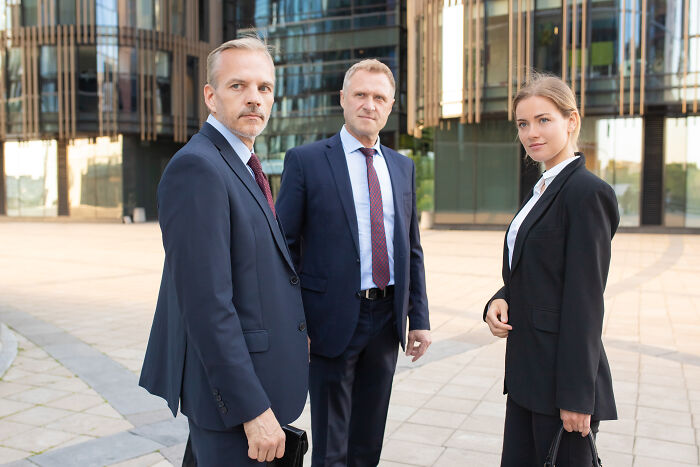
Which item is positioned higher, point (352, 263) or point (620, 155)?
point (620, 155)

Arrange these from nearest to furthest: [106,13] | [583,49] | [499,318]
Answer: [499,318] < [583,49] < [106,13]

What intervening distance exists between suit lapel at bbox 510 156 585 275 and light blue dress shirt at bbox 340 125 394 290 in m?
0.77

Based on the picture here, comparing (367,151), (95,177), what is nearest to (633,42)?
(367,151)

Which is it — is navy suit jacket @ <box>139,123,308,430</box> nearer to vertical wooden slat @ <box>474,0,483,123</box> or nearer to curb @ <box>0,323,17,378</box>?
curb @ <box>0,323,17,378</box>

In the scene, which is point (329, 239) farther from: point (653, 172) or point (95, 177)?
point (95, 177)

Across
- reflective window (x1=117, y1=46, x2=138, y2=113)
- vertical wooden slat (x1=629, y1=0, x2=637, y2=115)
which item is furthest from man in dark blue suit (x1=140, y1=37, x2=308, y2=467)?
reflective window (x1=117, y1=46, x2=138, y2=113)

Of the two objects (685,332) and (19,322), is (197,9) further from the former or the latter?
(685,332)

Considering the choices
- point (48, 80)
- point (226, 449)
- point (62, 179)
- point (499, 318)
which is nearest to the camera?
point (226, 449)

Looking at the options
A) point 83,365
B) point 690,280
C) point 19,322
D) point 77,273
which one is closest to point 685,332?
point 690,280

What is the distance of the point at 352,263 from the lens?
282cm

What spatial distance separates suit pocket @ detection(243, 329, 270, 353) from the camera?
6.28ft

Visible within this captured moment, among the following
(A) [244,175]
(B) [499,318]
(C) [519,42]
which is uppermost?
(C) [519,42]

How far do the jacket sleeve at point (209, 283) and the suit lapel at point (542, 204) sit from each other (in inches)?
41.5

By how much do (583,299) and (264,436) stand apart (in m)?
1.12
